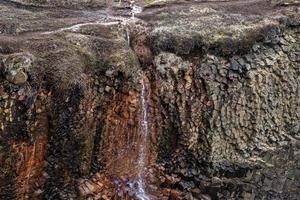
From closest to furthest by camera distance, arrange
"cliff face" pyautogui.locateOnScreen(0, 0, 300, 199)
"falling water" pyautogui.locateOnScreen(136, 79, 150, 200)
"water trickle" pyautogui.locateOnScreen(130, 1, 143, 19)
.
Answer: "cliff face" pyautogui.locateOnScreen(0, 0, 300, 199)
"falling water" pyautogui.locateOnScreen(136, 79, 150, 200)
"water trickle" pyautogui.locateOnScreen(130, 1, 143, 19)

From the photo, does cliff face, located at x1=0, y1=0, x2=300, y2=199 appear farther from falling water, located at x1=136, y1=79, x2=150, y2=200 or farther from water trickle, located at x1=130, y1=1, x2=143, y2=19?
water trickle, located at x1=130, y1=1, x2=143, y2=19

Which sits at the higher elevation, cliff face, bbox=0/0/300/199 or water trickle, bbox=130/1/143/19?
water trickle, bbox=130/1/143/19

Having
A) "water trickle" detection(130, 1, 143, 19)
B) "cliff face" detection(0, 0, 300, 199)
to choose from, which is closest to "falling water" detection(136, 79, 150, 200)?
"cliff face" detection(0, 0, 300, 199)

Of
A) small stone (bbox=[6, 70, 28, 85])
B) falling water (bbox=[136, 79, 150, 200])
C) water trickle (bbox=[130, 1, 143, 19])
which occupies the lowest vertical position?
falling water (bbox=[136, 79, 150, 200])

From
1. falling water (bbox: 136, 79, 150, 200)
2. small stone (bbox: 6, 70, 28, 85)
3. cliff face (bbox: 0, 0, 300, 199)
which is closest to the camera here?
small stone (bbox: 6, 70, 28, 85)

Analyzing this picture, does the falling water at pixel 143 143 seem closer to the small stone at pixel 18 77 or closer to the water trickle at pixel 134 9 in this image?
the small stone at pixel 18 77

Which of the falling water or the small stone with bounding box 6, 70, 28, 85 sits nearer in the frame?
the small stone with bounding box 6, 70, 28, 85

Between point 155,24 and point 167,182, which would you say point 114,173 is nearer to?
point 167,182

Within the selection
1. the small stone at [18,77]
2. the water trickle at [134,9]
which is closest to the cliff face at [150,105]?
the small stone at [18,77]

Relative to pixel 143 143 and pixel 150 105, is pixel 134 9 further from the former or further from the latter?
pixel 143 143

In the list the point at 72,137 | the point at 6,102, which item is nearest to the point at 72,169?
the point at 72,137
